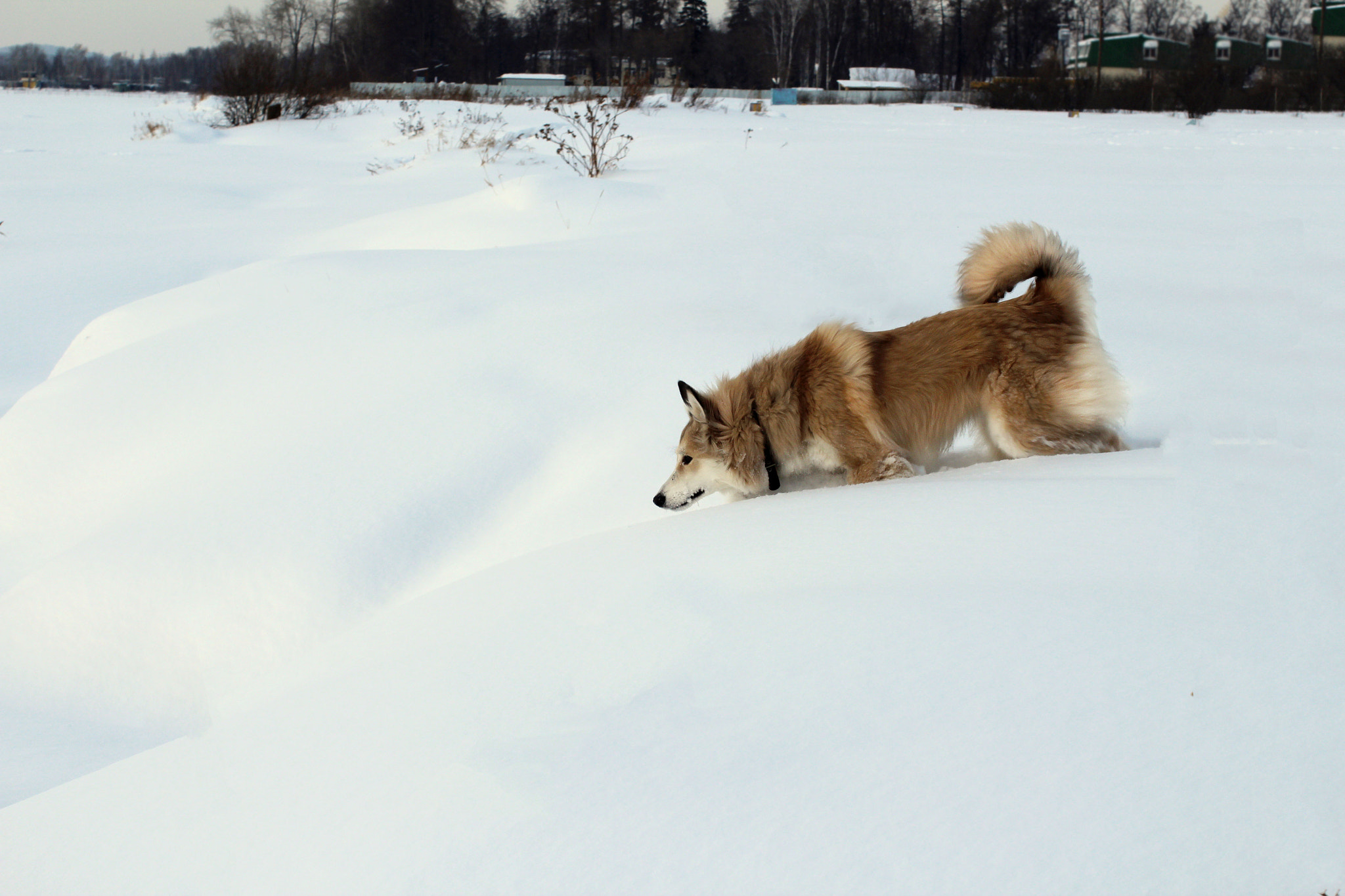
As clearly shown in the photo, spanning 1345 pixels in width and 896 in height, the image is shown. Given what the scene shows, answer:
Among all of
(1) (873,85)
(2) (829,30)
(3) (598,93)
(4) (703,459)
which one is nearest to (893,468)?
(4) (703,459)

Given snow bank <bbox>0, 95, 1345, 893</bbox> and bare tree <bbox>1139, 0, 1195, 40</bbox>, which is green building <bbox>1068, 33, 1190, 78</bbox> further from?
snow bank <bbox>0, 95, 1345, 893</bbox>

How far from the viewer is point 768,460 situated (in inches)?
147

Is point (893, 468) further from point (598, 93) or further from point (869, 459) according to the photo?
point (598, 93)

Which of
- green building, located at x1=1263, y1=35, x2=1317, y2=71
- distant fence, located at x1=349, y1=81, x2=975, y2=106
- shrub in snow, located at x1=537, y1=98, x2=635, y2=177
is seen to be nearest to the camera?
shrub in snow, located at x1=537, y1=98, x2=635, y2=177

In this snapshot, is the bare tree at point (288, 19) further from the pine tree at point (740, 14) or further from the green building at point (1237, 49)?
the green building at point (1237, 49)

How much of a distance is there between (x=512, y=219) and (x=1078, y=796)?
326 inches

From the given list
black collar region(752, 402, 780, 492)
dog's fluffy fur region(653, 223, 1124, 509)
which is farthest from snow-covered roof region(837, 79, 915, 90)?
black collar region(752, 402, 780, 492)

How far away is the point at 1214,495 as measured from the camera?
253cm

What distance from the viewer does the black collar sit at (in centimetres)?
370

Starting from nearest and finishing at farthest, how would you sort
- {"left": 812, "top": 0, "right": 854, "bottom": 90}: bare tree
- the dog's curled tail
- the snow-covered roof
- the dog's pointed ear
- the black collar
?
the dog's curled tail → the dog's pointed ear → the black collar → the snow-covered roof → {"left": 812, "top": 0, "right": 854, "bottom": 90}: bare tree

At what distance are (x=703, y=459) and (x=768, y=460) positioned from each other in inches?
11.2

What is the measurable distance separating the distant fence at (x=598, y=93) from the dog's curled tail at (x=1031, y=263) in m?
19.0

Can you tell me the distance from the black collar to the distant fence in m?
19.1

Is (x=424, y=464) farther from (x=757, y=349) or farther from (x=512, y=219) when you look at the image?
(x=512, y=219)
